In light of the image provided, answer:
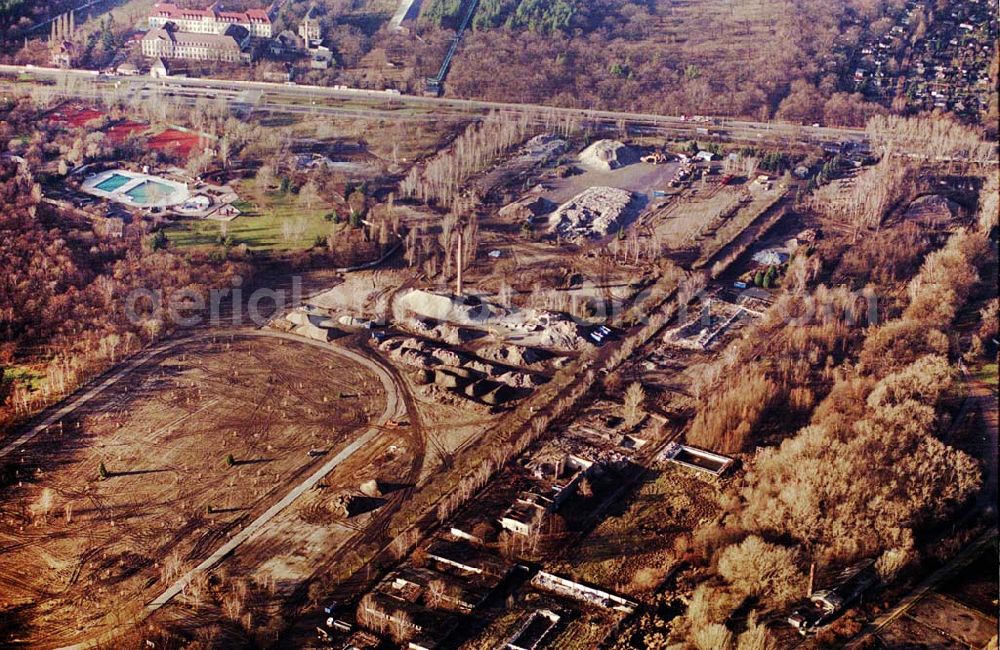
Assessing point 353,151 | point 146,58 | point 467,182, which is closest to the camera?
point 467,182

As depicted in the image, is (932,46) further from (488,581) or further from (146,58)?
(488,581)

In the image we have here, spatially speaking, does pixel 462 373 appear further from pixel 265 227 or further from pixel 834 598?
pixel 265 227

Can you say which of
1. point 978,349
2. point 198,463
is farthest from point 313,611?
point 978,349

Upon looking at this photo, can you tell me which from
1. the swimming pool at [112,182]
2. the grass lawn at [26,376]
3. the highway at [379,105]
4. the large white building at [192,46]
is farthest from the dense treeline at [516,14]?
the grass lawn at [26,376]

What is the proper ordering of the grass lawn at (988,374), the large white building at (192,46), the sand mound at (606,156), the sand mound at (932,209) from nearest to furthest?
1. the grass lawn at (988,374)
2. the sand mound at (932,209)
3. the sand mound at (606,156)
4. the large white building at (192,46)

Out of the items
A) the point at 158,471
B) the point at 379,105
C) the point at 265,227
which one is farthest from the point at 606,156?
the point at 158,471

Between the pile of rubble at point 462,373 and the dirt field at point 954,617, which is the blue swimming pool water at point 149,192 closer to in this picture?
the pile of rubble at point 462,373

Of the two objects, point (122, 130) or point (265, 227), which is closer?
point (265, 227)
